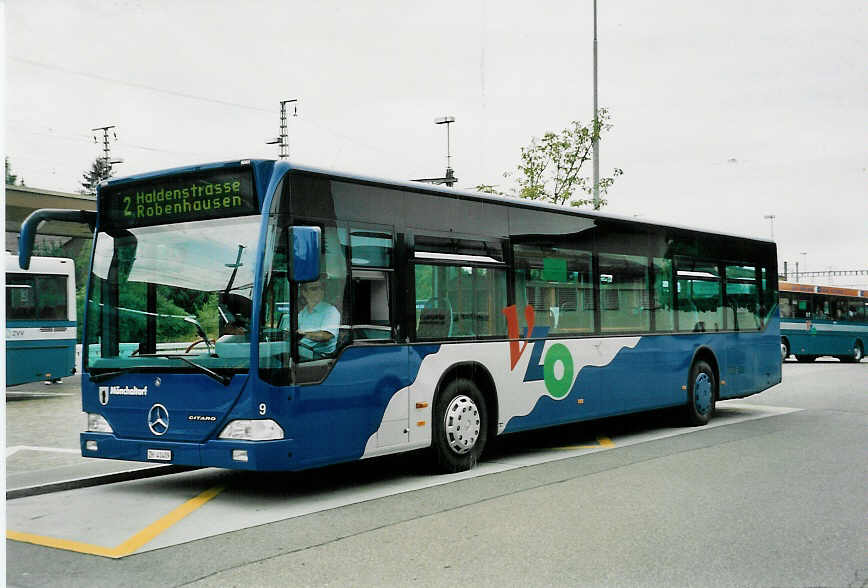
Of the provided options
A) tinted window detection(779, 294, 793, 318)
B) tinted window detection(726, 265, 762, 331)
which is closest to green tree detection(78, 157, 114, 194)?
tinted window detection(779, 294, 793, 318)

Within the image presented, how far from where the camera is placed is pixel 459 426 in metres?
10.1

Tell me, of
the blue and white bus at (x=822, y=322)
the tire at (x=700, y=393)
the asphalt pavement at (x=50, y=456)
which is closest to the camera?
the asphalt pavement at (x=50, y=456)

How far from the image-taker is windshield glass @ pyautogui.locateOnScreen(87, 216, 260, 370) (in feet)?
27.2

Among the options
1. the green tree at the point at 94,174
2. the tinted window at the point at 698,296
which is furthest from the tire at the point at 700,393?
the green tree at the point at 94,174

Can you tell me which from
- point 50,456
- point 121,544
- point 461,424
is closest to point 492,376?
point 461,424

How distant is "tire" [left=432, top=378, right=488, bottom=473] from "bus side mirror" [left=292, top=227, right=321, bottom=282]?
241 centimetres

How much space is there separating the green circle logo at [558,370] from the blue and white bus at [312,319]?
24mm

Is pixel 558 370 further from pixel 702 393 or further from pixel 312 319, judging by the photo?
pixel 312 319

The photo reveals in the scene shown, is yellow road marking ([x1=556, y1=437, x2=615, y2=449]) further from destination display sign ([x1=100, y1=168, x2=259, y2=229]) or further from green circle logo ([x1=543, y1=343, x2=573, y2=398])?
destination display sign ([x1=100, y1=168, x2=259, y2=229])

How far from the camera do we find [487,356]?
415 inches

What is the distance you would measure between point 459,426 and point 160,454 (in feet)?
9.98

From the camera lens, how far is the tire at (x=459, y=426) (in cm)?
990

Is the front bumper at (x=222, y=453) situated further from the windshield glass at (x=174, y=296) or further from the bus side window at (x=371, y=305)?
the bus side window at (x=371, y=305)

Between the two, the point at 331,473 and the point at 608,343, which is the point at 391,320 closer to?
the point at 331,473
